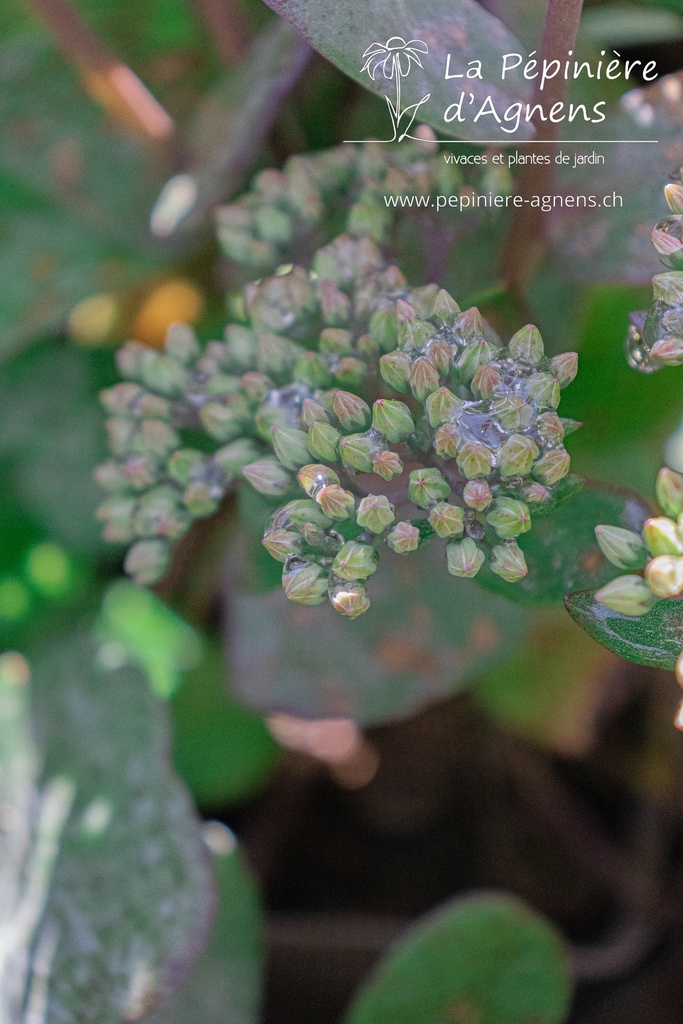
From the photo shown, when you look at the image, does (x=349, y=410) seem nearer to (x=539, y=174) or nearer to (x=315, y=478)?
(x=315, y=478)

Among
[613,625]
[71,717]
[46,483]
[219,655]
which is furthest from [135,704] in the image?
[613,625]

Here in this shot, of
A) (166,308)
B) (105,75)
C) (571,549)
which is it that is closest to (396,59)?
(571,549)

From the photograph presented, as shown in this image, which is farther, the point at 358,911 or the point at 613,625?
the point at 358,911

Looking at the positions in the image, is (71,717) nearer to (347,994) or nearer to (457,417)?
(347,994)

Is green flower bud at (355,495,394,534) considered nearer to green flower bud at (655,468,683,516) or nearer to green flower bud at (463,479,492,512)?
green flower bud at (463,479,492,512)

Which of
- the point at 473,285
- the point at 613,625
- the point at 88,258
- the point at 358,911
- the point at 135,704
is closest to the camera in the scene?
the point at 613,625

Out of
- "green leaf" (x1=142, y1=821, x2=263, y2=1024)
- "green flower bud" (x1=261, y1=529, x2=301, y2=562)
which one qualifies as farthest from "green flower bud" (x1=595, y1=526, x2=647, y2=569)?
"green leaf" (x1=142, y1=821, x2=263, y2=1024)

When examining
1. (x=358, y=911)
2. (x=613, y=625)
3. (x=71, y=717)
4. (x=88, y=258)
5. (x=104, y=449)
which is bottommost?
(x=358, y=911)
